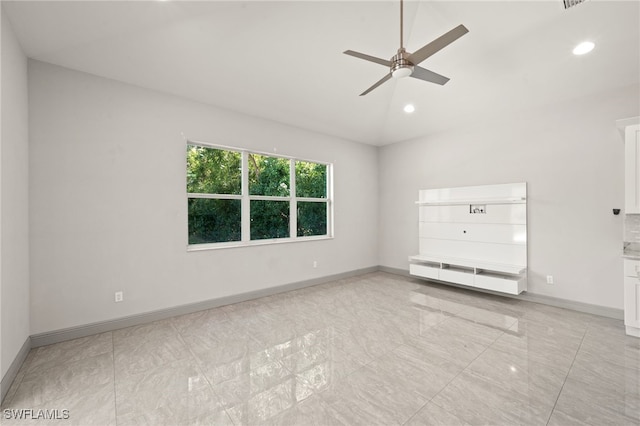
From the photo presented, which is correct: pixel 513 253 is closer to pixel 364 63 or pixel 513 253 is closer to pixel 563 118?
pixel 563 118

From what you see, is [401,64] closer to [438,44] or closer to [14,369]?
[438,44]

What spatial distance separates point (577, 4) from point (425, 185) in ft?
11.1

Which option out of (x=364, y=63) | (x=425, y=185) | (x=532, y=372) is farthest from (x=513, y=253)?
(x=364, y=63)

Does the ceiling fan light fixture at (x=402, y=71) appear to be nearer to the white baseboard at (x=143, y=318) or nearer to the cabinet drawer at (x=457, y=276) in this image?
the cabinet drawer at (x=457, y=276)

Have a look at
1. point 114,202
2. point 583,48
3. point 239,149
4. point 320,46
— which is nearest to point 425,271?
point 583,48

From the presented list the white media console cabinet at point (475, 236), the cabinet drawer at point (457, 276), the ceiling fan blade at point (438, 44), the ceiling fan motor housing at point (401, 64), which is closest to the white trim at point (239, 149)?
the white media console cabinet at point (475, 236)

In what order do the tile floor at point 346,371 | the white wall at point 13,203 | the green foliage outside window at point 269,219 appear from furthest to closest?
the green foliage outside window at point 269,219 < the white wall at point 13,203 < the tile floor at point 346,371

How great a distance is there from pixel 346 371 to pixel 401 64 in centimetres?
264

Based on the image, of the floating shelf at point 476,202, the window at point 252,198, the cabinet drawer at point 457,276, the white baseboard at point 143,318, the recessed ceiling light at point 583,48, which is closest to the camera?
the white baseboard at point 143,318

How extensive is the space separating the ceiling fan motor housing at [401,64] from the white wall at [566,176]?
3.12m

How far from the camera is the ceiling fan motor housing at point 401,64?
2258mm

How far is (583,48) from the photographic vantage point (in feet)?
9.93

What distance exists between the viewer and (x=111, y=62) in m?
2.96

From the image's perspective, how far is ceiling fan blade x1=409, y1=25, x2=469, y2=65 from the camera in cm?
195
